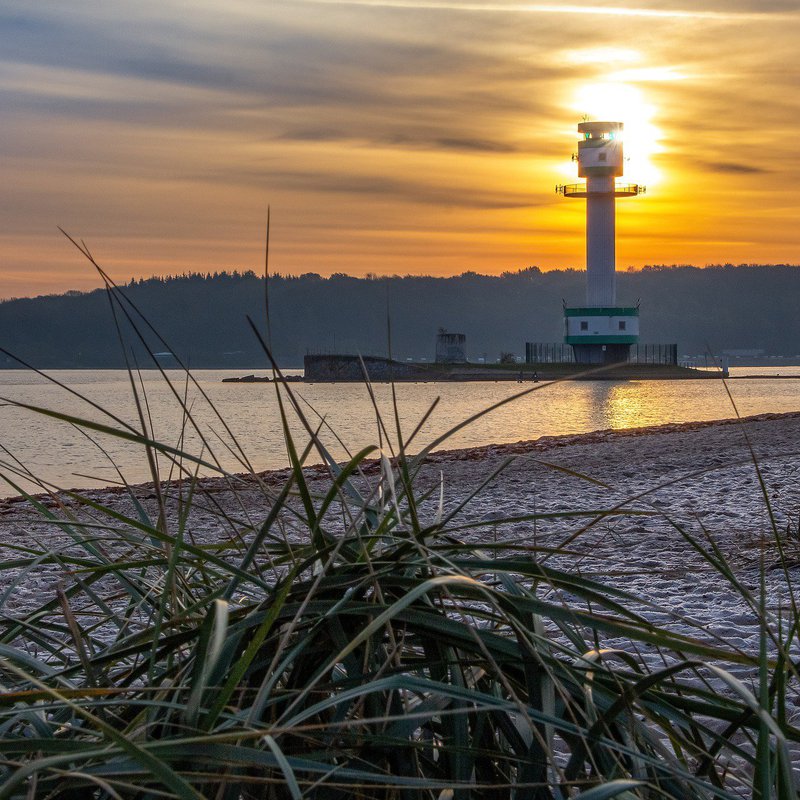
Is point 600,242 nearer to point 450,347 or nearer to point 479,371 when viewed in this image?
point 479,371

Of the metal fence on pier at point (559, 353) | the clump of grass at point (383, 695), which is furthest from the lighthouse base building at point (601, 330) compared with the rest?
the clump of grass at point (383, 695)

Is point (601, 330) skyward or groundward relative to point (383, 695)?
skyward

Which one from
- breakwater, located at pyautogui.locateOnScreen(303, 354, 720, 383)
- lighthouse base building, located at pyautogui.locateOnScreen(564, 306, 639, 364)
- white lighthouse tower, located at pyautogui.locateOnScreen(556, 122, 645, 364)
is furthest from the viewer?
breakwater, located at pyautogui.locateOnScreen(303, 354, 720, 383)

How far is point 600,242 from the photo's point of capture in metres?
48.3

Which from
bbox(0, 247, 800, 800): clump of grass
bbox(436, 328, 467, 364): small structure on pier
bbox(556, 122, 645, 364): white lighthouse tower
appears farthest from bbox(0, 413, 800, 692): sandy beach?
bbox(436, 328, 467, 364): small structure on pier

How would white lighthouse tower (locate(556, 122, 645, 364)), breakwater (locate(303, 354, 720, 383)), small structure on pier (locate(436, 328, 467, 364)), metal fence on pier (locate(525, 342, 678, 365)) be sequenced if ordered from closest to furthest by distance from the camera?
white lighthouse tower (locate(556, 122, 645, 364))
breakwater (locate(303, 354, 720, 383))
metal fence on pier (locate(525, 342, 678, 365))
small structure on pier (locate(436, 328, 467, 364))

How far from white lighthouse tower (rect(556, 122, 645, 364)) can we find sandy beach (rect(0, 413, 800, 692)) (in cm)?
3465

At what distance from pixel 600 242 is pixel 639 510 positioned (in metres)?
47.3

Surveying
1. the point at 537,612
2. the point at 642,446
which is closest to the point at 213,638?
the point at 537,612

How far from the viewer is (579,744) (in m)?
0.76

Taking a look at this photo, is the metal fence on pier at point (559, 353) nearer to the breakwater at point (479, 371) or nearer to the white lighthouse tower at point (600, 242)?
the breakwater at point (479, 371)

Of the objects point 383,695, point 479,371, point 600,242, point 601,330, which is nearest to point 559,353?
point 479,371

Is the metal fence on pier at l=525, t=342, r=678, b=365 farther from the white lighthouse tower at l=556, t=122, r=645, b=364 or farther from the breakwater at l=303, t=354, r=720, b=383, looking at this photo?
the white lighthouse tower at l=556, t=122, r=645, b=364

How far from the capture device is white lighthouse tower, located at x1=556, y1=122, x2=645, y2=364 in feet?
158
